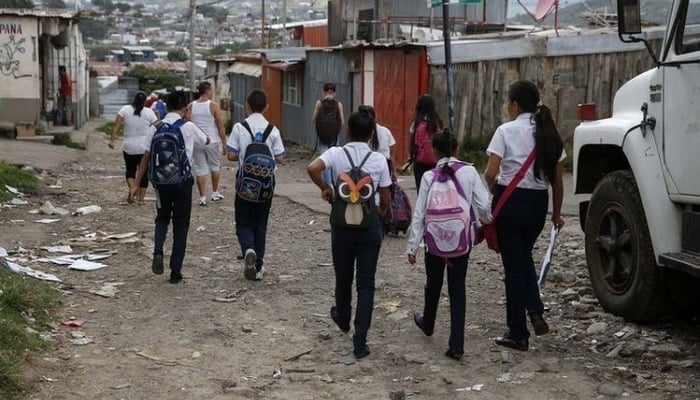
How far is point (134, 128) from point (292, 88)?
16409 mm

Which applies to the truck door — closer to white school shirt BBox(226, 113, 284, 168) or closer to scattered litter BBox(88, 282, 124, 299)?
white school shirt BBox(226, 113, 284, 168)

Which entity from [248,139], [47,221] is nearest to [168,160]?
[248,139]

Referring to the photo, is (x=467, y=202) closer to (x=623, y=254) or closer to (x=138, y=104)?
(x=623, y=254)

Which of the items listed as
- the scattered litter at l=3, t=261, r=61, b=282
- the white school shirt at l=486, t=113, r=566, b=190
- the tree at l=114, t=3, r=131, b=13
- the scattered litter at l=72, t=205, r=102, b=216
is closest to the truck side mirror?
the white school shirt at l=486, t=113, r=566, b=190

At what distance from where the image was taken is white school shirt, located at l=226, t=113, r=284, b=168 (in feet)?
28.2

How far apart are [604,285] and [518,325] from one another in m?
0.98

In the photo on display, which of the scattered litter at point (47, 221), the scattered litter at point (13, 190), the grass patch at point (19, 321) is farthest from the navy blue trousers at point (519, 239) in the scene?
the scattered litter at point (13, 190)

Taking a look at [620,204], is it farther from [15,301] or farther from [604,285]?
[15,301]

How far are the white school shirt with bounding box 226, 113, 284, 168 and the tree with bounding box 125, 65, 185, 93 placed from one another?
46.0 m

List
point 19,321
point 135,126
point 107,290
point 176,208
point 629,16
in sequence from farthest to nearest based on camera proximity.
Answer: point 135,126 → point 176,208 → point 107,290 → point 19,321 → point 629,16

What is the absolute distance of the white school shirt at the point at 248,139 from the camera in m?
8.61

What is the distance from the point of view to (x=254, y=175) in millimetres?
8414

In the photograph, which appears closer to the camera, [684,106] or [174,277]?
[684,106]

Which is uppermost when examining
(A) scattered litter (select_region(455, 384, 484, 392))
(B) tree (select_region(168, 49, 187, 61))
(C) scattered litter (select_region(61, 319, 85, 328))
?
(B) tree (select_region(168, 49, 187, 61))
